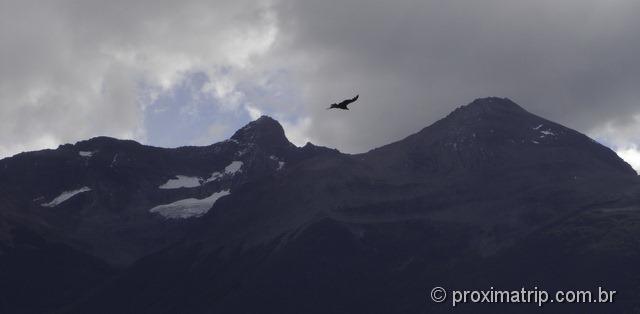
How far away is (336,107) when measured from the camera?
6860 inches
